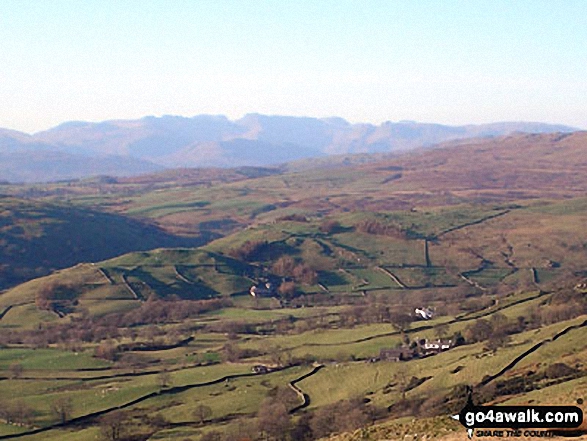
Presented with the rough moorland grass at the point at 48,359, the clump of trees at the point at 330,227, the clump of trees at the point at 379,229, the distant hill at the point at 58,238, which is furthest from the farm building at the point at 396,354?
the clump of trees at the point at 330,227

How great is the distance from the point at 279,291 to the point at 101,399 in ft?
171

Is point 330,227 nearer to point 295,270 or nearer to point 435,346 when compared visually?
point 295,270

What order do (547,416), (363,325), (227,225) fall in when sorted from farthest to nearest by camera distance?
(227,225) < (363,325) < (547,416)

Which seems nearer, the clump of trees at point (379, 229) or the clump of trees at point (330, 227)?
the clump of trees at point (379, 229)

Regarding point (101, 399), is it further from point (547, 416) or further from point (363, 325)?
point (547, 416)

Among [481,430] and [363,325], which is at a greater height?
[481,430]

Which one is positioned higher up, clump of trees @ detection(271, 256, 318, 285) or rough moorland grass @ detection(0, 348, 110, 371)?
rough moorland grass @ detection(0, 348, 110, 371)

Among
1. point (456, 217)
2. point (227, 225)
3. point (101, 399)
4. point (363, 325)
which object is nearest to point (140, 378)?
point (101, 399)

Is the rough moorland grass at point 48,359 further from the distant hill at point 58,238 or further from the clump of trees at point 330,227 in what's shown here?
the clump of trees at point 330,227

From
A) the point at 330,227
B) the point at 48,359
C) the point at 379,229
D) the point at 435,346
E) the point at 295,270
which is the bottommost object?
the point at 295,270

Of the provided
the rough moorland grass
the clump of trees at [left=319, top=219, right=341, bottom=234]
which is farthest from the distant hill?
the rough moorland grass

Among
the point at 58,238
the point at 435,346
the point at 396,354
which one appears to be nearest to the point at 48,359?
the point at 396,354

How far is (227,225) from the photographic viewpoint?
18050 centimetres

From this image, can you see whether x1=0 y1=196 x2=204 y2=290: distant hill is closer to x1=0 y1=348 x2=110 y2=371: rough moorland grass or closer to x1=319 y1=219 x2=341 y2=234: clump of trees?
x1=319 y1=219 x2=341 y2=234: clump of trees
